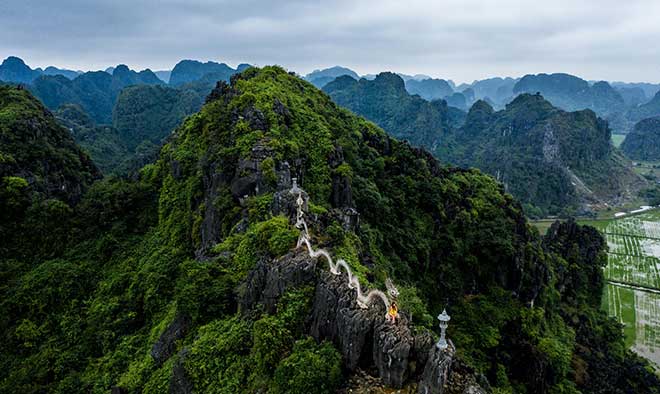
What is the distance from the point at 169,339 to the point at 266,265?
703cm

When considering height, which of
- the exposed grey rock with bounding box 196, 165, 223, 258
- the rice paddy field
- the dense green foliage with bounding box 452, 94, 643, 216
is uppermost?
the exposed grey rock with bounding box 196, 165, 223, 258

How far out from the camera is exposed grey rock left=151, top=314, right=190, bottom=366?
21.0 meters

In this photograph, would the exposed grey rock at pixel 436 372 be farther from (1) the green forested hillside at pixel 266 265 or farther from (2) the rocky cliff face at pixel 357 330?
(1) the green forested hillside at pixel 266 265

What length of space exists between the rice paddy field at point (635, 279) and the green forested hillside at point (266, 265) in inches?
461

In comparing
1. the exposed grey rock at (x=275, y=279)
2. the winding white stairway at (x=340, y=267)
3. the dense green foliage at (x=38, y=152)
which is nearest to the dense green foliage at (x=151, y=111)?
the dense green foliage at (x=38, y=152)

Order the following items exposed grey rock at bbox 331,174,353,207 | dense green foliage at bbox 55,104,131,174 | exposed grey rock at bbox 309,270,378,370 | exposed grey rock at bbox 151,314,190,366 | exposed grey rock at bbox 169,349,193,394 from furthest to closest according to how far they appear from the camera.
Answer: dense green foliage at bbox 55,104,131,174 < exposed grey rock at bbox 331,174,353,207 < exposed grey rock at bbox 151,314,190,366 < exposed grey rock at bbox 169,349,193,394 < exposed grey rock at bbox 309,270,378,370

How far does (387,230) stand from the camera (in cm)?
3941

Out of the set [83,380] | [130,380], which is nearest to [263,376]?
[130,380]

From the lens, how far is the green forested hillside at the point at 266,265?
1894 cm

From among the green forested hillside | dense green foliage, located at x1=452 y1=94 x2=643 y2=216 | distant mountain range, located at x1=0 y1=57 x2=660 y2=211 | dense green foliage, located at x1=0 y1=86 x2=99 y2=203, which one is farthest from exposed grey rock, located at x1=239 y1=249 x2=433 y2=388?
dense green foliage, located at x1=452 y1=94 x2=643 y2=216

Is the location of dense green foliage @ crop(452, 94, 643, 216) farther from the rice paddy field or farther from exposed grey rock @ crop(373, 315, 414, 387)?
exposed grey rock @ crop(373, 315, 414, 387)

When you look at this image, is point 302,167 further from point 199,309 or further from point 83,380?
point 83,380

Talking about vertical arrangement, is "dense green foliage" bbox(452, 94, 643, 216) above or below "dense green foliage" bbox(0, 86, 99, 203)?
below

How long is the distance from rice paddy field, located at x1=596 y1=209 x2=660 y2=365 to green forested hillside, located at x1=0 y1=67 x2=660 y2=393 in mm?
11714
